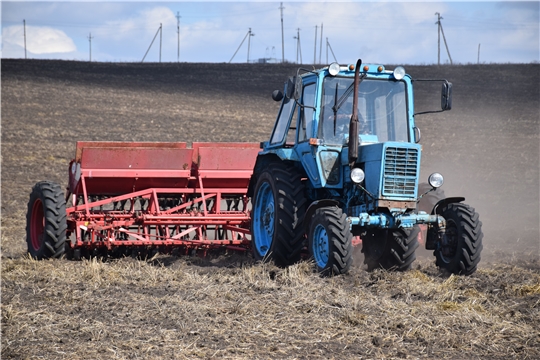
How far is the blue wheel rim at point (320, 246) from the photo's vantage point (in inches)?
286

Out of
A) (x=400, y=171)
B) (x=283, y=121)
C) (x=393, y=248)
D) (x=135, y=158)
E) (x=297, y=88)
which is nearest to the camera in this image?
(x=297, y=88)

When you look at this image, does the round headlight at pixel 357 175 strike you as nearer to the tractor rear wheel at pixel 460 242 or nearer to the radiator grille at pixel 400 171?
the radiator grille at pixel 400 171

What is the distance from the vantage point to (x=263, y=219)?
28.8 feet

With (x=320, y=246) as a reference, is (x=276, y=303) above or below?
below

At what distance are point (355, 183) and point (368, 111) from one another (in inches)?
40.4

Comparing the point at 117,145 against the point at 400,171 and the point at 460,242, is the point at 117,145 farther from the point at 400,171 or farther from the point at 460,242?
the point at 460,242

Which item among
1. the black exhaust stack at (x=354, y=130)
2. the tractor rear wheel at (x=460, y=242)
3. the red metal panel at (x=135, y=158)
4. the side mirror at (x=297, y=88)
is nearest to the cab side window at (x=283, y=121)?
the side mirror at (x=297, y=88)

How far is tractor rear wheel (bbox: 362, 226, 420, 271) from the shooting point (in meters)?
7.80

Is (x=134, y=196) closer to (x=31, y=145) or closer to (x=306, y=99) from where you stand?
(x=306, y=99)

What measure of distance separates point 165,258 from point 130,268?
4.21 ft

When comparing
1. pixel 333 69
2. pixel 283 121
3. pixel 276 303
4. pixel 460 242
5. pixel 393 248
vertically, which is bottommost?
pixel 276 303

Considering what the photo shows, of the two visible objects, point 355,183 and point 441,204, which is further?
point 441,204

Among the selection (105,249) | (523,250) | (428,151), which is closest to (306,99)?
(105,249)

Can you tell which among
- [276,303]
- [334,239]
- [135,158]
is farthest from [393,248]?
[135,158]
